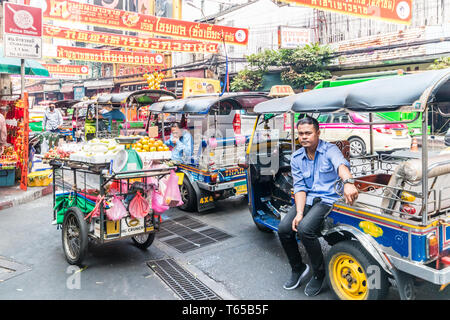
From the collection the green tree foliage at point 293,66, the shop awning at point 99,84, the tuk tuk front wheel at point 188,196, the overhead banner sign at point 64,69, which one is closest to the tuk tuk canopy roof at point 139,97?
the tuk tuk front wheel at point 188,196

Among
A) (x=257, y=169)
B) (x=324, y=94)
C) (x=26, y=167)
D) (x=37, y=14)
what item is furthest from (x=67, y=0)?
(x=324, y=94)

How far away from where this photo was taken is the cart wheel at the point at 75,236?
13.6ft

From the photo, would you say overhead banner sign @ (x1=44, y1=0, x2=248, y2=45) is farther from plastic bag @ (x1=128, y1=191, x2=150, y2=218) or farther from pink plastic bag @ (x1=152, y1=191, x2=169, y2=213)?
plastic bag @ (x1=128, y1=191, x2=150, y2=218)

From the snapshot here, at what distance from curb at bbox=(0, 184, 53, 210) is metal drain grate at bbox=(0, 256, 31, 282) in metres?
2.86

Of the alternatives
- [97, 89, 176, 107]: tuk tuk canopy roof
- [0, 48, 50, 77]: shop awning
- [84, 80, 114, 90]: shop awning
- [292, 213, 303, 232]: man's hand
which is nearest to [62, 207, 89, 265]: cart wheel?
[292, 213, 303, 232]: man's hand

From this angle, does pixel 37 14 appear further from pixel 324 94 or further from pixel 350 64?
pixel 350 64

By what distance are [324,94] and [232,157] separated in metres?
3.39

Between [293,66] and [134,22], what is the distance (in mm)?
10293

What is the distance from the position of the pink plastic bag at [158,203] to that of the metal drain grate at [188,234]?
849mm

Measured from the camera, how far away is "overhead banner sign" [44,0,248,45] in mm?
11094

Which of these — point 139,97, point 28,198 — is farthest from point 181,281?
point 139,97

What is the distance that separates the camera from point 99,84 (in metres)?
33.4

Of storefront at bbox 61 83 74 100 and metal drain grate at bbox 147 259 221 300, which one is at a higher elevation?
storefront at bbox 61 83 74 100

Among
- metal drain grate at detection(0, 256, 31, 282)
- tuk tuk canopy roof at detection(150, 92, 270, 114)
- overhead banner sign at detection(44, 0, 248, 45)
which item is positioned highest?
overhead banner sign at detection(44, 0, 248, 45)
